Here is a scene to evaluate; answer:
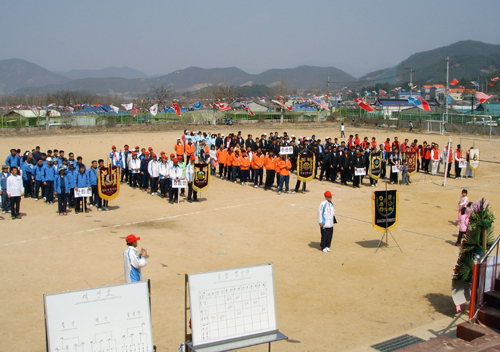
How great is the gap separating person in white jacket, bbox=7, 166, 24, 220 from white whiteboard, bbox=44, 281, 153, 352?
37.7 ft

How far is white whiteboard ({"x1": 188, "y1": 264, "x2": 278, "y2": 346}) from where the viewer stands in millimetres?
5582

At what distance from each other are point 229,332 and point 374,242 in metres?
8.23

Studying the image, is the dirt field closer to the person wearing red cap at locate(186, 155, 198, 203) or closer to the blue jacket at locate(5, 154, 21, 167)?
the person wearing red cap at locate(186, 155, 198, 203)

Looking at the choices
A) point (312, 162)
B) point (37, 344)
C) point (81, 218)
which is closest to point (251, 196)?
point (312, 162)

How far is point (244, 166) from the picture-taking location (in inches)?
827

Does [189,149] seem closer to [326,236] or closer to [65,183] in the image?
[65,183]

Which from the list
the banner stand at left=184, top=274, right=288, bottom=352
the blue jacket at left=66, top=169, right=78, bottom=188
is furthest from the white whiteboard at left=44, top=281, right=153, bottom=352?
the blue jacket at left=66, top=169, right=78, bottom=188

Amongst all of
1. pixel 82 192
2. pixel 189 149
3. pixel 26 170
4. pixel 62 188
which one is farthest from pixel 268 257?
pixel 189 149

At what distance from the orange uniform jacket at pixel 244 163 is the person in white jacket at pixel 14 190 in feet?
29.9

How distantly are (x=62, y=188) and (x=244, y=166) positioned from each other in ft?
26.5

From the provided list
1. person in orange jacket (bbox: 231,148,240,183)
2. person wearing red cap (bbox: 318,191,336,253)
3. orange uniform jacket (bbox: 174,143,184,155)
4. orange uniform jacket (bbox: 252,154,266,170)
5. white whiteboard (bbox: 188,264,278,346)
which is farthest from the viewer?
orange uniform jacket (bbox: 174,143,184,155)

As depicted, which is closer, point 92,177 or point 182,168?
point 92,177

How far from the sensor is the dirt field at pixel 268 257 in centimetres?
809

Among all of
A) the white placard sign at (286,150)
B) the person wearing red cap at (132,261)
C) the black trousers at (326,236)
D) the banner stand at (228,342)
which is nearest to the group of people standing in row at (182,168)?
the white placard sign at (286,150)
